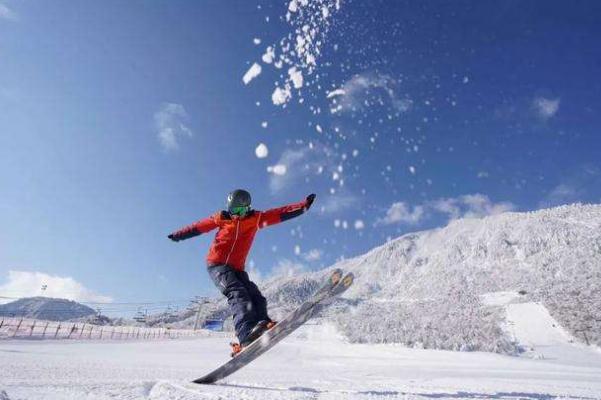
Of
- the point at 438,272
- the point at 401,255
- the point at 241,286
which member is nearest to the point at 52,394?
the point at 241,286

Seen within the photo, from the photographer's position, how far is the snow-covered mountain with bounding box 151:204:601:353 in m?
24.9

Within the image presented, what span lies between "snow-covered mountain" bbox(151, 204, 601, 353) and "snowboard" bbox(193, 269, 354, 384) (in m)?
18.7

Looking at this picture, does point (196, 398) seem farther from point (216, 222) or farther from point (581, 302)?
point (581, 302)

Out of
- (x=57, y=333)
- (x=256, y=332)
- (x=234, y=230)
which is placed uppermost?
(x=57, y=333)

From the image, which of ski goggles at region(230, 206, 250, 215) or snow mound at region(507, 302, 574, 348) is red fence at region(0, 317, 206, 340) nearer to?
ski goggles at region(230, 206, 250, 215)

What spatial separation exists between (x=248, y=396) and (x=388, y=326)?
90.4ft

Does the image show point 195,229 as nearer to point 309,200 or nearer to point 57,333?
point 309,200

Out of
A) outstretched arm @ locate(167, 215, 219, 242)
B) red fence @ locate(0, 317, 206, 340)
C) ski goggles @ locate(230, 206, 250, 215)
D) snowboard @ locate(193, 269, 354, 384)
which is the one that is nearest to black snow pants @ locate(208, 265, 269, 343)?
snowboard @ locate(193, 269, 354, 384)

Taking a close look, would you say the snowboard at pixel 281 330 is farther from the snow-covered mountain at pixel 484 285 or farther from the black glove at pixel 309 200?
the snow-covered mountain at pixel 484 285

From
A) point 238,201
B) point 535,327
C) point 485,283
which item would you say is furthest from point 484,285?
point 238,201

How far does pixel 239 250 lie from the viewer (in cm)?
431

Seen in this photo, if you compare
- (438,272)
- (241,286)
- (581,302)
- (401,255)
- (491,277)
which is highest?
(401,255)

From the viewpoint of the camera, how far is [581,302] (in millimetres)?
31047

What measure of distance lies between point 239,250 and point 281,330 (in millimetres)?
1159
